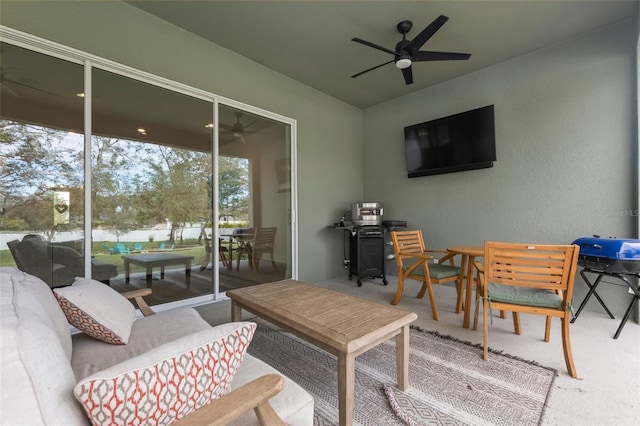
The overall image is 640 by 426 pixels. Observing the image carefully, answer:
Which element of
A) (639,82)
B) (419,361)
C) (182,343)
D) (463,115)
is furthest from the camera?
(463,115)

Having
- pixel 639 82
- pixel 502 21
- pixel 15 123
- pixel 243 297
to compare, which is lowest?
→ pixel 243 297

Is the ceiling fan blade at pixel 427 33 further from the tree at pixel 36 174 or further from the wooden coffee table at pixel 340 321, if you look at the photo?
the tree at pixel 36 174

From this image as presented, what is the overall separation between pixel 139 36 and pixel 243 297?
2.74 meters

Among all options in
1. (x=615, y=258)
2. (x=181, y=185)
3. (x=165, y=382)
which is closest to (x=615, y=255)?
(x=615, y=258)

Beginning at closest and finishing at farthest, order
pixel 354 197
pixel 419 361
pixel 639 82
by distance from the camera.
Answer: pixel 419 361 < pixel 639 82 < pixel 354 197

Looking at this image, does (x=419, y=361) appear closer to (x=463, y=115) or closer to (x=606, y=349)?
(x=606, y=349)

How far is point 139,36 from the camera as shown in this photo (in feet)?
A: 8.71

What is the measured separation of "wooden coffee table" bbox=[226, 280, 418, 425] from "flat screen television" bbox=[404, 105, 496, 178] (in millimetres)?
2912

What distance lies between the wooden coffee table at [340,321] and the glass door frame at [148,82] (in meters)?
1.38

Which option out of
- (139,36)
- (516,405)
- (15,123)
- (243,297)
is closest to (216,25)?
(139,36)

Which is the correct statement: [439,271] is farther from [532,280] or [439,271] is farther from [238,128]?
[238,128]

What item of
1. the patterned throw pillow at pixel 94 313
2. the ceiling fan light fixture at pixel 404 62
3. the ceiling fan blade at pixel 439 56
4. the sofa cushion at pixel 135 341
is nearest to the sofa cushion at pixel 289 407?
the sofa cushion at pixel 135 341

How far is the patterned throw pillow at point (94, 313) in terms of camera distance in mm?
1258

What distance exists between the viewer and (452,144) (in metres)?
3.89
